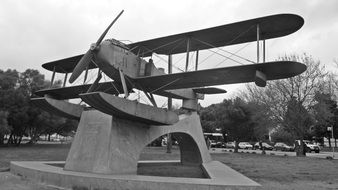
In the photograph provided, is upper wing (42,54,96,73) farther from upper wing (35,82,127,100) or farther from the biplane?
the biplane

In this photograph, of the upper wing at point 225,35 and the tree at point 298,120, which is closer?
the upper wing at point 225,35

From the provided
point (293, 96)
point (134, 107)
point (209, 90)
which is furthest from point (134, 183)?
point (293, 96)

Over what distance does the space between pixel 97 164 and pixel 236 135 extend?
104ft

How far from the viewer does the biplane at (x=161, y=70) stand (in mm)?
12281

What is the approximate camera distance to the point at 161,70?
16.4 metres

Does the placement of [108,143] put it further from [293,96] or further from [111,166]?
[293,96]

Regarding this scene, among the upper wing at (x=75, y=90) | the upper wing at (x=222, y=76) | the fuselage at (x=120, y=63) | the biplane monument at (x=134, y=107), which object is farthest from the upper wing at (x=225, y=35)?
the upper wing at (x=75, y=90)

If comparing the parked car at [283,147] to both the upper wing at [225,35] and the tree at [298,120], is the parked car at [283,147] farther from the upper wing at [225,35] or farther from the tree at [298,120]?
the upper wing at [225,35]

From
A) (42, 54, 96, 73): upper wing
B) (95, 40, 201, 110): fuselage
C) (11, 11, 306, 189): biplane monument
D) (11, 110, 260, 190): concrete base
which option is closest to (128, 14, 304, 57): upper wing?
(11, 11, 306, 189): biplane monument

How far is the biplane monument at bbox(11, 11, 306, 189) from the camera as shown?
1121cm

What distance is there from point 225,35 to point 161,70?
149 inches

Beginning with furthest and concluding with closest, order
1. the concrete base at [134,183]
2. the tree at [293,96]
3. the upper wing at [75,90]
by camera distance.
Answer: the tree at [293,96]
the upper wing at [75,90]
the concrete base at [134,183]

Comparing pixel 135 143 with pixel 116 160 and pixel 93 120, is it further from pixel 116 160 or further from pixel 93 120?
pixel 93 120

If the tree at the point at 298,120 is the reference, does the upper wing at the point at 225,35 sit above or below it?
above
